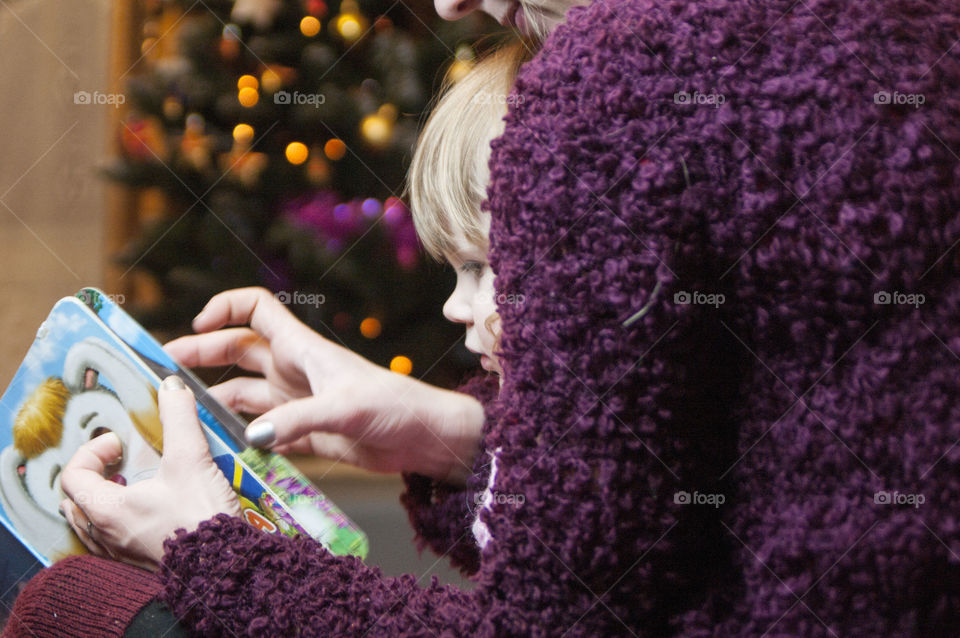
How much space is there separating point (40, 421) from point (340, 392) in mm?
246

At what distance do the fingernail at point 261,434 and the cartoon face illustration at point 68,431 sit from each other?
3.0 inches

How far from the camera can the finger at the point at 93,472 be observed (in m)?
0.62

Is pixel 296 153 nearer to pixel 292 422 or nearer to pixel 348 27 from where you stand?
pixel 348 27

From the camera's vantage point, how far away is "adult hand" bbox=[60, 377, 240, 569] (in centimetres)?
60

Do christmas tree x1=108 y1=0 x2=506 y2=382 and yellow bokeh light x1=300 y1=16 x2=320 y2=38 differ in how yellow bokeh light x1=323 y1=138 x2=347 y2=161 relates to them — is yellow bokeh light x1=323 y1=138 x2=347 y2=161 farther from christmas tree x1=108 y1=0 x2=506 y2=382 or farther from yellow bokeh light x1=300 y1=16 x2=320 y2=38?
yellow bokeh light x1=300 y1=16 x2=320 y2=38

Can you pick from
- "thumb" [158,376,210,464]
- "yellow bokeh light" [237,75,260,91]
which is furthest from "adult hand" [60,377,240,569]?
"yellow bokeh light" [237,75,260,91]

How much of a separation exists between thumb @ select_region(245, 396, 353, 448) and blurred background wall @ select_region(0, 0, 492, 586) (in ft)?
2.76

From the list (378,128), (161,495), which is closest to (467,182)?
(161,495)

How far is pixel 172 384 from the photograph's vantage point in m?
0.64

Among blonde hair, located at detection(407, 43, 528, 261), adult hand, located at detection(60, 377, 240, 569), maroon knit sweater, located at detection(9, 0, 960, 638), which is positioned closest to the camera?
maroon knit sweater, located at detection(9, 0, 960, 638)

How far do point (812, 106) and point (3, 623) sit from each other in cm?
77

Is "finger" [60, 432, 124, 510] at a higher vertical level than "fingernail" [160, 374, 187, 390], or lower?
lower

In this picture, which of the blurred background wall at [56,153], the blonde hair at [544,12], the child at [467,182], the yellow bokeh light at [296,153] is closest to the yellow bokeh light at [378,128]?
the yellow bokeh light at [296,153]

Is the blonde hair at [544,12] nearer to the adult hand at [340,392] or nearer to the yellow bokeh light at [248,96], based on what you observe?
the adult hand at [340,392]
